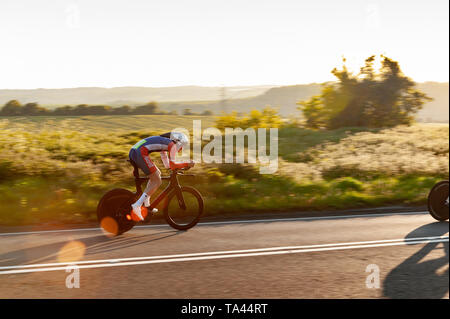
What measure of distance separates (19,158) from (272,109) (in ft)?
5.04

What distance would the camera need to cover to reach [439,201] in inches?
384

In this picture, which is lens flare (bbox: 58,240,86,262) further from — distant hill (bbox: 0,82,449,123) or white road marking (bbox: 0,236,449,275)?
distant hill (bbox: 0,82,449,123)

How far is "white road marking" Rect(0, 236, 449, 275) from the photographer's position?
5590mm

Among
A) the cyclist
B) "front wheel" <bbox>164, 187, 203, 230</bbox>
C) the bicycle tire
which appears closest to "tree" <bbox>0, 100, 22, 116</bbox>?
the cyclist

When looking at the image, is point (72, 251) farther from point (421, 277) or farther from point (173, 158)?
point (173, 158)

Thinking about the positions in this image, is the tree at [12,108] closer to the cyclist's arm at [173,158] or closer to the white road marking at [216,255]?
the cyclist's arm at [173,158]

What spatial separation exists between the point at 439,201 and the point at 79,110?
31.3 ft

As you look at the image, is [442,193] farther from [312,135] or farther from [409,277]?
[312,135]

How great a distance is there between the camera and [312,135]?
11.5 feet

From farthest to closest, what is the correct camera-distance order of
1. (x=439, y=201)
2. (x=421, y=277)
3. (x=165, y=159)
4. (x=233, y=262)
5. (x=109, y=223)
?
(x=439, y=201)
(x=233, y=262)
(x=421, y=277)
(x=109, y=223)
(x=165, y=159)

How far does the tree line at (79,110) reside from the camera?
1.90 m

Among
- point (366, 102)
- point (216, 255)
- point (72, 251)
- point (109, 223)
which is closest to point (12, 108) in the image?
point (109, 223)

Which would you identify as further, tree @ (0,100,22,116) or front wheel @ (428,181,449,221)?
front wheel @ (428,181,449,221)

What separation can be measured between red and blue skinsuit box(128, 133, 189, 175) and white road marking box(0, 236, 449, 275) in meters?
3.97
